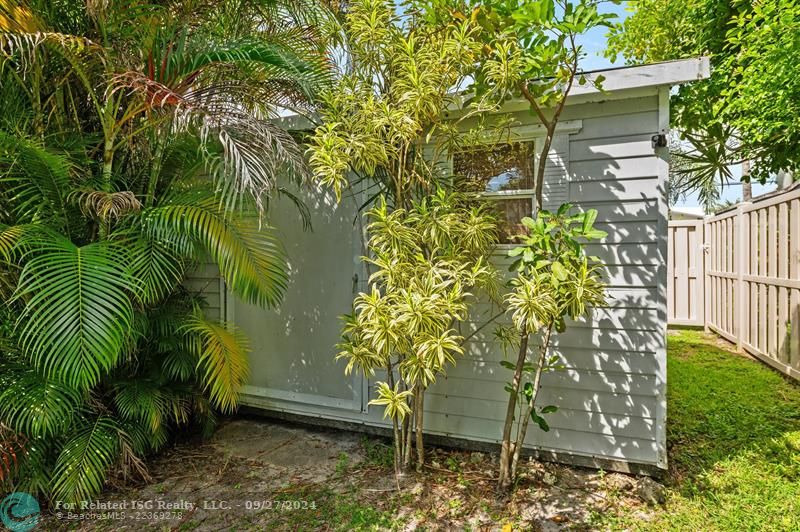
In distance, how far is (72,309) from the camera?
7.79 ft

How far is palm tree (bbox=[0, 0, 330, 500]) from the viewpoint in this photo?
8.06 ft

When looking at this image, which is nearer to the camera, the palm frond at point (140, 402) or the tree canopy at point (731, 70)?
the palm frond at point (140, 402)

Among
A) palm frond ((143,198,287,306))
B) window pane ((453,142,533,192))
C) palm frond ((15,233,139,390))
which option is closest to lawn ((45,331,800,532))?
palm frond ((15,233,139,390))

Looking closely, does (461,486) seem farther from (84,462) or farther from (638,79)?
(638,79)

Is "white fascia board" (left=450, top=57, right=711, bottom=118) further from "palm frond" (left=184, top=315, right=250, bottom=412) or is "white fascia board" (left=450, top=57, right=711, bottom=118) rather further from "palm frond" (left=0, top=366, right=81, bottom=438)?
"palm frond" (left=0, top=366, right=81, bottom=438)

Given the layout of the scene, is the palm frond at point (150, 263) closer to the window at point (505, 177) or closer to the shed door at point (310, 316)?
the shed door at point (310, 316)

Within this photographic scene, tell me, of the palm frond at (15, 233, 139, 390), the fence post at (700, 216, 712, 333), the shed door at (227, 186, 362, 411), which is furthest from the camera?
the fence post at (700, 216, 712, 333)

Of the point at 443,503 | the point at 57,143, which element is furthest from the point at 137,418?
the point at 443,503

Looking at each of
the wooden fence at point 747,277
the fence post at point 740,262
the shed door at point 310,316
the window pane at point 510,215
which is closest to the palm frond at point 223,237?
the shed door at point 310,316

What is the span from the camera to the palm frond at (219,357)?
3.00 meters

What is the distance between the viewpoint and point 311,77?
121 inches

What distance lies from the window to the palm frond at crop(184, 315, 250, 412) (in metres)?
2.15

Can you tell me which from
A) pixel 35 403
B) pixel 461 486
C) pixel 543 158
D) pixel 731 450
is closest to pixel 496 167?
pixel 543 158

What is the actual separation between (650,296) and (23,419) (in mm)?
3986
